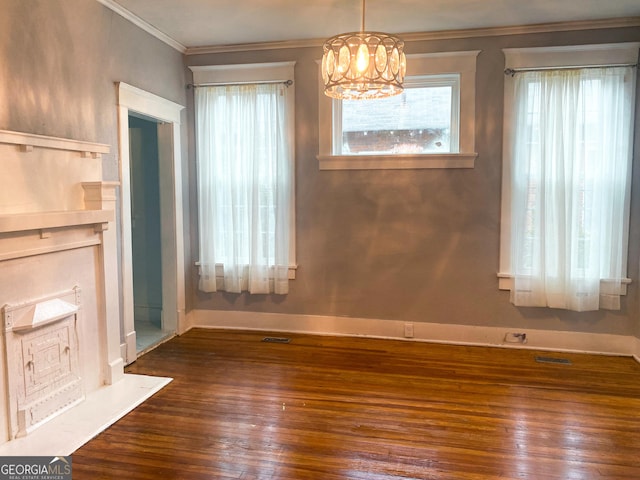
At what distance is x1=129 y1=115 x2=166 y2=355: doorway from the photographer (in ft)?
15.2

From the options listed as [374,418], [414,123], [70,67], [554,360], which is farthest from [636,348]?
[70,67]

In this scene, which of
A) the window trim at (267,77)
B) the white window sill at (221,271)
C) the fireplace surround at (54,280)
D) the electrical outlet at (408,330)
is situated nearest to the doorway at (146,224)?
the white window sill at (221,271)

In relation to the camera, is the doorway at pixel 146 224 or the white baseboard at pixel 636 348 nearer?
the white baseboard at pixel 636 348

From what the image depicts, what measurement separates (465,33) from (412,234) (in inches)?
68.3

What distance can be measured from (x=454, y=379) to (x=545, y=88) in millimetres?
2411

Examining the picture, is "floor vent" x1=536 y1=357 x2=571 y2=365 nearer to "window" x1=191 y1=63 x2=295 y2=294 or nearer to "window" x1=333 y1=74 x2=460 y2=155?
"window" x1=333 y1=74 x2=460 y2=155

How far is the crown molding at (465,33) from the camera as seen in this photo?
362cm

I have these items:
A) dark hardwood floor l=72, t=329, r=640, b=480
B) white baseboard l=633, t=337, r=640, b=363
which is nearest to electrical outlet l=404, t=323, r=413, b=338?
dark hardwood floor l=72, t=329, r=640, b=480

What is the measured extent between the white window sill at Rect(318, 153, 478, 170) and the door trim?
4.41 ft

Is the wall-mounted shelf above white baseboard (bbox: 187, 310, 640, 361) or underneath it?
above

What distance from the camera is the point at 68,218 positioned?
2693 mm

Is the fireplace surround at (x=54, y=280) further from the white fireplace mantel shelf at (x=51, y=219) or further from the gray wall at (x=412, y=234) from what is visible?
the gray wall at (x=412, y=234)

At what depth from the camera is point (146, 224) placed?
4746 millimetres

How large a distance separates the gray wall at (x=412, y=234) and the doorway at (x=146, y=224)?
0.54 meters
